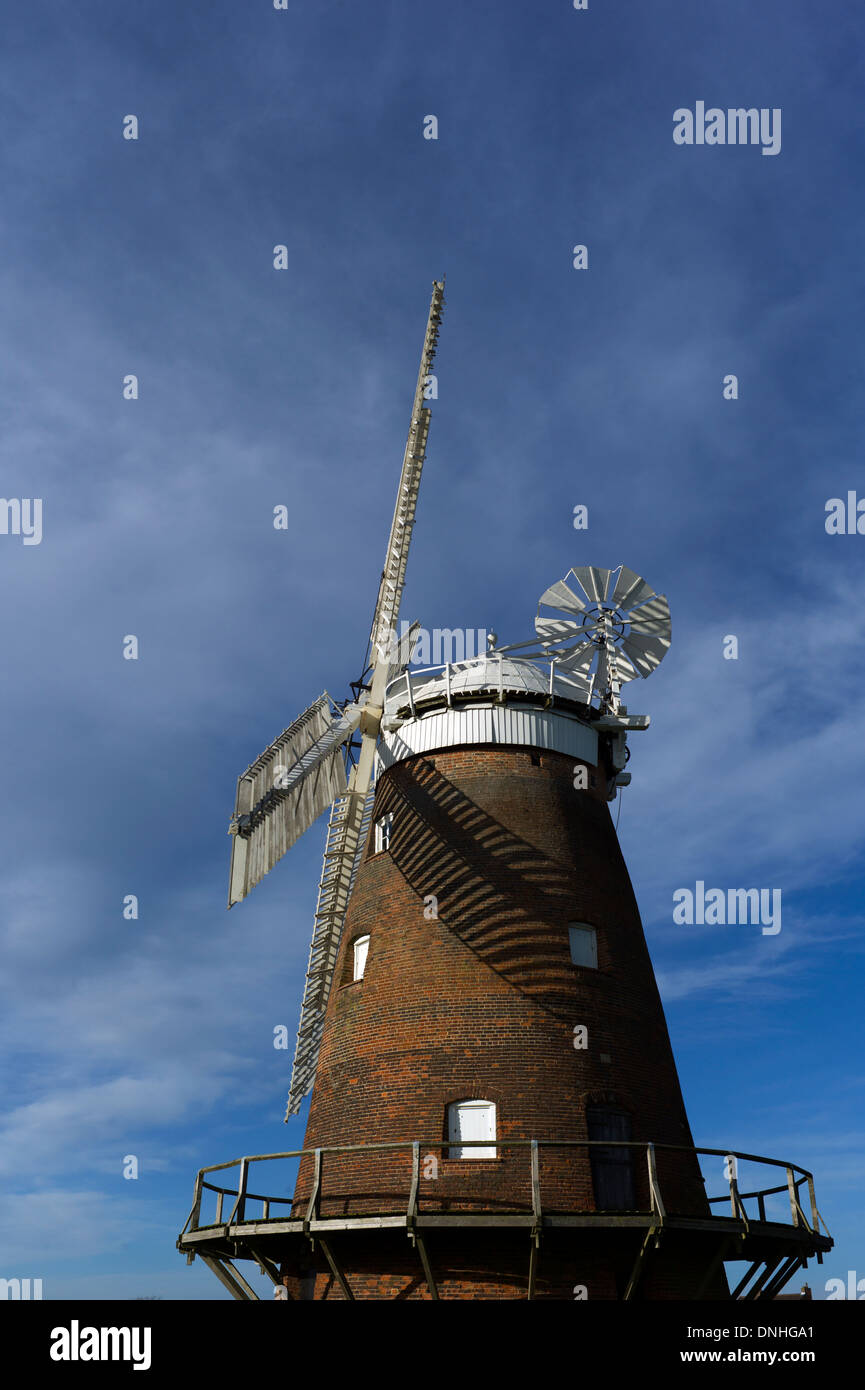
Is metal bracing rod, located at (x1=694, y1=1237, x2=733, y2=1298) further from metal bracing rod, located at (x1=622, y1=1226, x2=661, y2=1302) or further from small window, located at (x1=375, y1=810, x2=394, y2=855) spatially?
small window, located at (x1=375, y1=810, x2=394, y2=855)

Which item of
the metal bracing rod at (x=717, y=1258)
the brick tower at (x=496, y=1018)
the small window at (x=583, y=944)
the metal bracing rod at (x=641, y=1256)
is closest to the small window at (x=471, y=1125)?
the brick tower at (x=496, y=1018)

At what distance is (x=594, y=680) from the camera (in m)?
22.3

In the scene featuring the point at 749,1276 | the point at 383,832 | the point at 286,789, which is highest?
the point at 286,789

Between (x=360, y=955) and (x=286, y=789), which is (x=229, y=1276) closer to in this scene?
(x=360, y=955)

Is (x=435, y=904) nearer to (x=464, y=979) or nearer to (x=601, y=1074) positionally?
(x=464, y=979)

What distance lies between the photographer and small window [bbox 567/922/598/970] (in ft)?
61.9

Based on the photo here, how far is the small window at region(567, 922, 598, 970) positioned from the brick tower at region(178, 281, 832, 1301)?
0.05m

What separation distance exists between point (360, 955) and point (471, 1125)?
441cm

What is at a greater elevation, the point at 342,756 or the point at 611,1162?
the point at 342,756

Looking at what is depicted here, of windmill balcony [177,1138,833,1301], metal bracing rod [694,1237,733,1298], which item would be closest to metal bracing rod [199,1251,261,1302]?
windmill balcony [177,1138,833,1301]

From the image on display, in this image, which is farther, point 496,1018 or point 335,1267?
point 496,1018

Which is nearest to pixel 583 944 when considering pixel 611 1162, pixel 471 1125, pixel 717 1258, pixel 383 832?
pixel 611 1162

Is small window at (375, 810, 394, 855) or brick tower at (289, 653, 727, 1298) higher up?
small window at (375, 810, 394, 855)

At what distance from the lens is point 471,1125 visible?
55.3 ft
